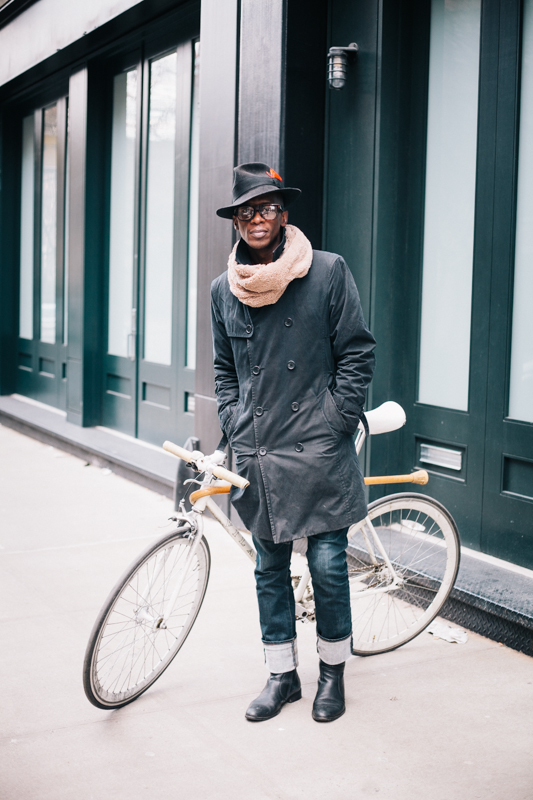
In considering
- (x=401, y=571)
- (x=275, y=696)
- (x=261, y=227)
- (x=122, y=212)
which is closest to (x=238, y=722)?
(x=275, y=696)

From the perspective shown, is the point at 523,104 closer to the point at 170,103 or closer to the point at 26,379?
the point at 170,103

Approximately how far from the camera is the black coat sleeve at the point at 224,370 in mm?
3588

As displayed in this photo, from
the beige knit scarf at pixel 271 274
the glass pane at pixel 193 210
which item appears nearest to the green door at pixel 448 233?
the beige knit scarf at pixel 271 274

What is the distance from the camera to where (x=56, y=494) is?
24.2 ft

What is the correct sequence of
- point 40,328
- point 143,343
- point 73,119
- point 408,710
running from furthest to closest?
point 40,328 → point 73,119 → point 143,343 → point 408,710

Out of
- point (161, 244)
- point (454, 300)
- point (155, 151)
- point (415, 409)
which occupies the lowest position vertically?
point (415, 409)

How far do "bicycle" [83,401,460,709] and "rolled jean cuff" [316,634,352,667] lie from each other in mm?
242

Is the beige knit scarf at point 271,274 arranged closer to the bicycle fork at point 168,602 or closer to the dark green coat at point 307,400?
the dark green coat at point 307,400

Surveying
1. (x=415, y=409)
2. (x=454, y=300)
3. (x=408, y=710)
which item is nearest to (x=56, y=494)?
(x=415, y=409)

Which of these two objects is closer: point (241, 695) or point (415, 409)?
point (241, 695)

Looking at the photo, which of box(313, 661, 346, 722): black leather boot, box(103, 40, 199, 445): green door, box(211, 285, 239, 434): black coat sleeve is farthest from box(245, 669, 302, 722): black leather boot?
box(103, 40, 199, 445): green door

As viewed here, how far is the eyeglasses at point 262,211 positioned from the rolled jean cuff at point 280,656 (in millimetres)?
1697

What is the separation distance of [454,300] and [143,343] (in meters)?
4.40

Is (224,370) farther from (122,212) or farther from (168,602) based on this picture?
(122,212)
